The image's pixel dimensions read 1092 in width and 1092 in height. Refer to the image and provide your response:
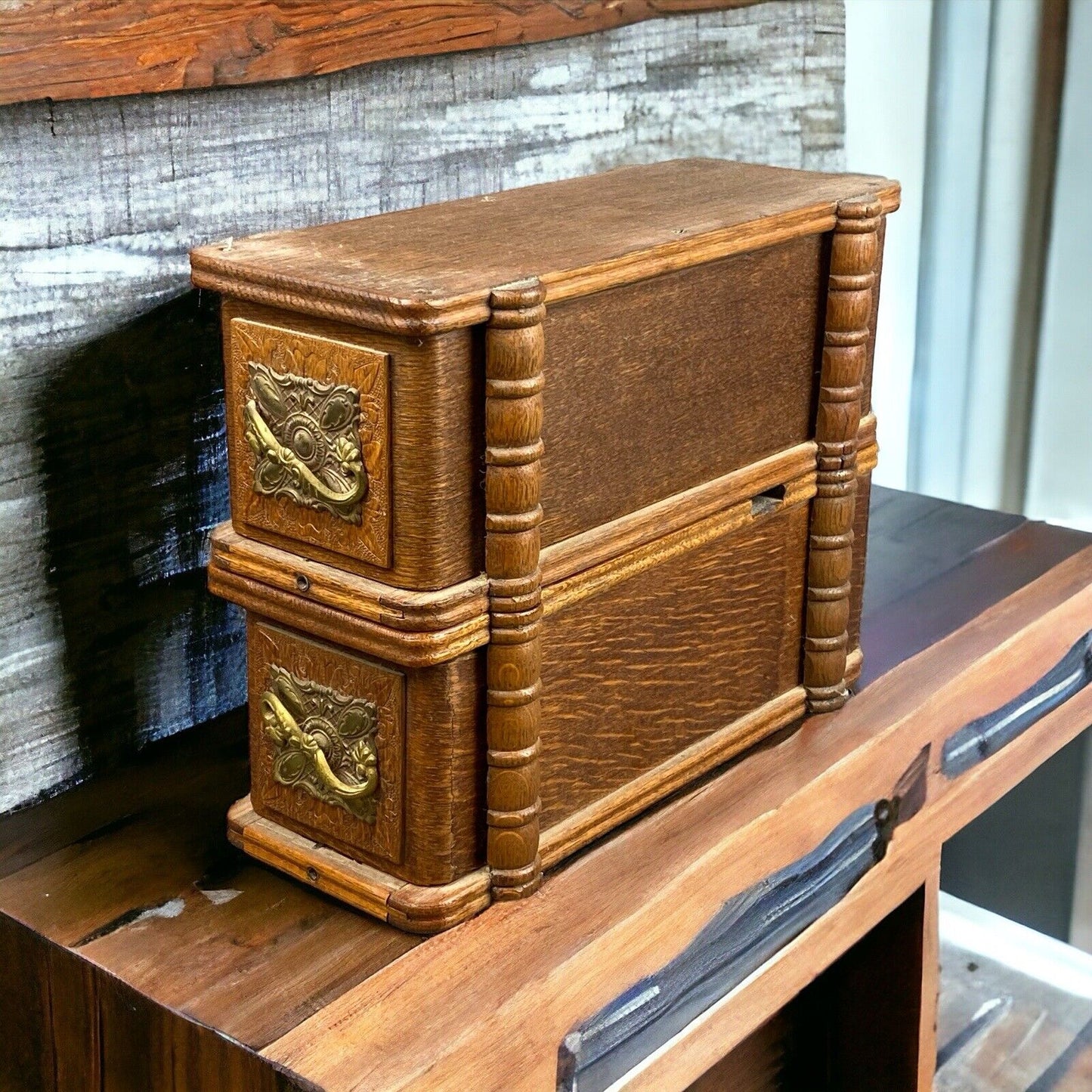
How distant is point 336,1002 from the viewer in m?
0.86

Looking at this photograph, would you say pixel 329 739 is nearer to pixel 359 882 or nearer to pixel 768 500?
pixel 359 882

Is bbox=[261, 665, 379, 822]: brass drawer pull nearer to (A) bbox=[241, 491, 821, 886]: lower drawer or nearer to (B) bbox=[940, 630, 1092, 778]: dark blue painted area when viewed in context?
(A) bbox=[241, 491, 821, 886]: lower drawer

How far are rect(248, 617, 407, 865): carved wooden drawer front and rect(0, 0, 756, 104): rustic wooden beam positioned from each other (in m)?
0.38

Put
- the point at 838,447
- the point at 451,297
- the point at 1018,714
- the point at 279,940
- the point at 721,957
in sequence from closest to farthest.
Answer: the point at 451,297, the point at 279,940, the point at 721,957, the point at 838,447, the point at 1018,714

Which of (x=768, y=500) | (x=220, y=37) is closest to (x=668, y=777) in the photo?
(x=768, y=500)

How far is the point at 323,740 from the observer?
3.10 ft

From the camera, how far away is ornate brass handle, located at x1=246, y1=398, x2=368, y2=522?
2.84 ft

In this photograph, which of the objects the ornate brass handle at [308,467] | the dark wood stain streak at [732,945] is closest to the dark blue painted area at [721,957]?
the dark wood stain streak at [732,945]

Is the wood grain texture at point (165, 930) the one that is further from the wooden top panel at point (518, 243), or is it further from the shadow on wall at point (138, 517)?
the wooden top panel at point (518, 243)

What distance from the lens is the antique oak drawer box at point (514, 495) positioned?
0.86 meters

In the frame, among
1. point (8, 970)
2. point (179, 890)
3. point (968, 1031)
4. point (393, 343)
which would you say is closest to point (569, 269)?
point (393, 343)

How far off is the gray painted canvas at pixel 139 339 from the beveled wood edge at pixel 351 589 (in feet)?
0.58

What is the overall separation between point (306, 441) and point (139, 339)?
0.27m

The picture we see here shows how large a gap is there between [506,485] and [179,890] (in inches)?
13.9
